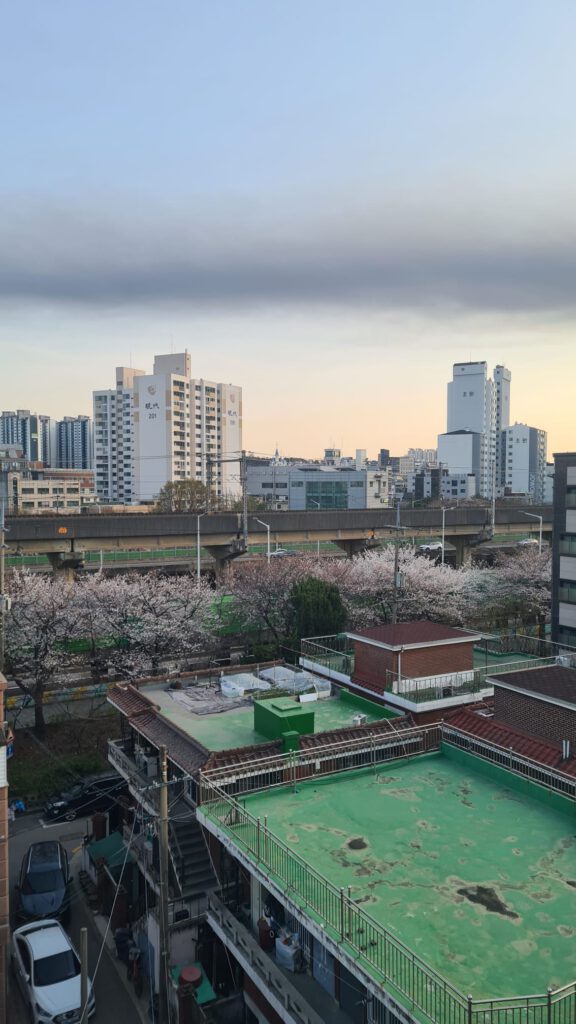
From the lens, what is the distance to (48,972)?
48.7ft

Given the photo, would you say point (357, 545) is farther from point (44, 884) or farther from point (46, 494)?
point (46, 494)

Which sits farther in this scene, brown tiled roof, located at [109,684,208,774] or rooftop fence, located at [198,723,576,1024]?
brown tiled roof, located at [109,684,208,774]

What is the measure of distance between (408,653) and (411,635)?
83cm

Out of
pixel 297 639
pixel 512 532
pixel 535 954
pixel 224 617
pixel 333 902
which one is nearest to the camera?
pixel 535 954

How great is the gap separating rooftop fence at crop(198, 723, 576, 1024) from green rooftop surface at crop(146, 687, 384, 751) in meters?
1.78

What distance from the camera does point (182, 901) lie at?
14.5 m

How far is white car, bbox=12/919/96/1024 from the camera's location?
14.1 meters

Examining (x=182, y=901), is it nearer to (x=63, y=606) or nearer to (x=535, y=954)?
(x=535, y=954)

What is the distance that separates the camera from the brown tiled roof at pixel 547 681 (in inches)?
599

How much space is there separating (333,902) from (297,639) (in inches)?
928

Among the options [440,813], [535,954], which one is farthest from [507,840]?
[535,954]

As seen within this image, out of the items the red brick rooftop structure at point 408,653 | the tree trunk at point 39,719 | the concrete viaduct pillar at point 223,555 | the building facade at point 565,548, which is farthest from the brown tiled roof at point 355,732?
the concrete viaduct pillar at point 223,555

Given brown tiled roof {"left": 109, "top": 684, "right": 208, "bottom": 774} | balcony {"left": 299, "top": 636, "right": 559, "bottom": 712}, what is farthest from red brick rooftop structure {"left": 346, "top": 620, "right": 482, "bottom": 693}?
brown tiled roof {"left": 109, "top": 684, "right": 208, "bottom": 774}

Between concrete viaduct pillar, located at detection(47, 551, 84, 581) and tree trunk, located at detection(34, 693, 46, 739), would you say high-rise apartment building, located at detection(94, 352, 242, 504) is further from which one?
tree trunk, located at detection(34, 693, 46, 739)
